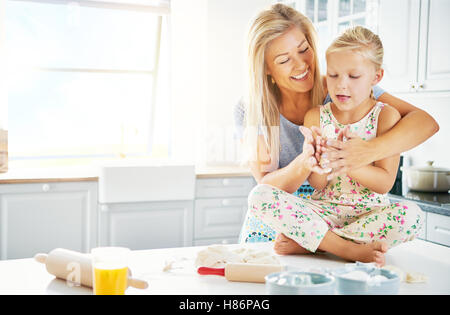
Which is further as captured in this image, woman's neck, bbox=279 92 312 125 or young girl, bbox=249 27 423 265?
woman's neck, bbox=279 92 312 125

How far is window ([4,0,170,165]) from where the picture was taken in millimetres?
3498

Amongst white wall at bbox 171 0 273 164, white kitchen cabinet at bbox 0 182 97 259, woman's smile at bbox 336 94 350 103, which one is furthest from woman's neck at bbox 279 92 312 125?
white wall at bbox 171 0 273 164

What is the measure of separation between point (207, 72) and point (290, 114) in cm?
191

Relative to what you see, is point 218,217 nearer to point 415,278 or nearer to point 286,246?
point 286,246

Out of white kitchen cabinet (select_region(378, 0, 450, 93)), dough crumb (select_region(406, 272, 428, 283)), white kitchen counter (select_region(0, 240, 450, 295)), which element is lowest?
white kitchen counter (select_region(0, 240, 450, 295))

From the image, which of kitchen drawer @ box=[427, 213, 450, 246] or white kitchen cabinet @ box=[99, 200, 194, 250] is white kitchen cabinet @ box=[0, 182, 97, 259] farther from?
kitchen drawer @ box=[427, 213, 450, 246]

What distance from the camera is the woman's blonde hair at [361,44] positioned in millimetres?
1393

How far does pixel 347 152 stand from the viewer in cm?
136

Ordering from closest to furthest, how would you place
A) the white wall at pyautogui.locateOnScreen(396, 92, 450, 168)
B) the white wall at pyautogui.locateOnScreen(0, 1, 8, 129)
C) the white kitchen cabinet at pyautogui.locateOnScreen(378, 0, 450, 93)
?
the white kitchen cabinet at pyautogui.locateOnScreen(378, 0, 450, 93), the white wall at pyautogui.locateOnScreen(396, 92, 450, 168), the white wall at pyautogui.locateOnScreen(0, 1, 8, 129)

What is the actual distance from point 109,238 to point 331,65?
6.30ft

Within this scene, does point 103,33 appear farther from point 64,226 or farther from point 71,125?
point 64,226

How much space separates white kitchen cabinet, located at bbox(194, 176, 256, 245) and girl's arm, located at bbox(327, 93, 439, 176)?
1712 millimetres

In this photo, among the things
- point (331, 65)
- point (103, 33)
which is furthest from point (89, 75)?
point (331, 65)

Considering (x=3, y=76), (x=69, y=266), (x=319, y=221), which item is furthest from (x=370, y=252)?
(x=3, y=76)
